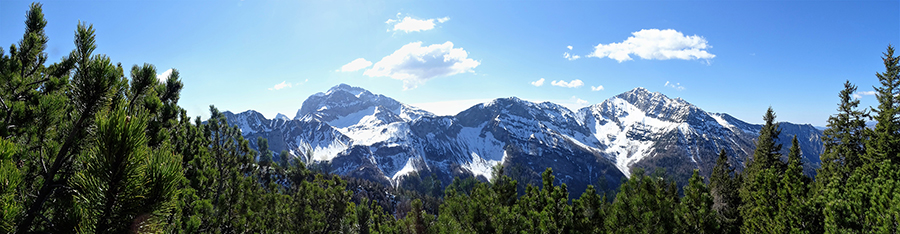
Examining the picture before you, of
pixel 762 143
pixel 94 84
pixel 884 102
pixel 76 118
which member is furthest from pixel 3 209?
pixel 762 143

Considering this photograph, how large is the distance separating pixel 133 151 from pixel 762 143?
4865 centimetres

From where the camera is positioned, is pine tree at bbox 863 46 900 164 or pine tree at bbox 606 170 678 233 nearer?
pine tree at bbox 606 170 678 233

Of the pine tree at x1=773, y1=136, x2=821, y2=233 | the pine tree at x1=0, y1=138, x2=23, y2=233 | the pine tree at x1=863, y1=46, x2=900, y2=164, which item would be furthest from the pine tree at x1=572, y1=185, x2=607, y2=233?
the pine tree at x1=863, y1=46, x2=900, y2=164

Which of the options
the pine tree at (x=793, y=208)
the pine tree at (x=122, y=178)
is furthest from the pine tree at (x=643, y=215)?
the pine tree at (x=122, y=178)

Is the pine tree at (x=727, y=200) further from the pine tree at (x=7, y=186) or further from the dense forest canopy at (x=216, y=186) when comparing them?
the pine tree at (x=7, y=186)

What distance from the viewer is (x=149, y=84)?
4.71 m

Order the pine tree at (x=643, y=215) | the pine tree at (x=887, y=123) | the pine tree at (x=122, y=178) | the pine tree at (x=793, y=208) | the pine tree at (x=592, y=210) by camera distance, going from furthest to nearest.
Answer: the pine tree at (x=887, y=123), the pine tree at (x=592, y=210), the pine tree at (x=643, y=215), the pine tree at (x=793, y=208), the pine tree at (x=122, y=178)

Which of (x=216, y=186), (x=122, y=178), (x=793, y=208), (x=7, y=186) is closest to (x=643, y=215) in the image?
(x=793, y=208)

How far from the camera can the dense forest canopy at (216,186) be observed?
2.56 meters

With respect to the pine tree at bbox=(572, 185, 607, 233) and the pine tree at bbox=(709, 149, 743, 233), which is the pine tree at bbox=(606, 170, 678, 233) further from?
the pine tree at bbox=(709, 149, 743, 233)

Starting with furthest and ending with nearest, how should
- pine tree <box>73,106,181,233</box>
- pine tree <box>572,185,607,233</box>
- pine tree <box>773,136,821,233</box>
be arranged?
1. pine tree <box>572,185,607,233</box>
2. pine tree <box>773,136,821,233</box>
3. pine tree <box>73,106,181,233</box>

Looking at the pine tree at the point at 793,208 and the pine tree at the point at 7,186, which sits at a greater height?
the pine tree at the point at 7,186

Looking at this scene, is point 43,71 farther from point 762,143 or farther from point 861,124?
point 762,143

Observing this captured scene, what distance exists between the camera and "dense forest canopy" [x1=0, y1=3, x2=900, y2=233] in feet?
8.39
